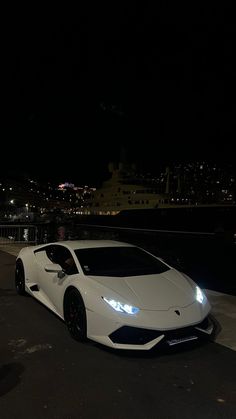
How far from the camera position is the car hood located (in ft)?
16.1

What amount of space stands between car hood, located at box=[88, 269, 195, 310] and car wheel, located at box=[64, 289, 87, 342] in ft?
1.27

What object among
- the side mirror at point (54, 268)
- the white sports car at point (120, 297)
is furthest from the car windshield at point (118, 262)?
the side mirror at point (54, 268)

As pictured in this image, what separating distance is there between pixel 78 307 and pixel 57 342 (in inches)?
22.0

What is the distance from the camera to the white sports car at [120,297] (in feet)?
15.2

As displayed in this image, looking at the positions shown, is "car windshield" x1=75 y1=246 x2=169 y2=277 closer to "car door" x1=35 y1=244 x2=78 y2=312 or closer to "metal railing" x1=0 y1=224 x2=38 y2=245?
"car door" x1=35 y1=244 x2=78 y2=312

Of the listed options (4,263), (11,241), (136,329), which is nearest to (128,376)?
(136,329)

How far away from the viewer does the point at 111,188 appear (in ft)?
262

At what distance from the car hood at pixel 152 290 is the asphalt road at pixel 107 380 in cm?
58

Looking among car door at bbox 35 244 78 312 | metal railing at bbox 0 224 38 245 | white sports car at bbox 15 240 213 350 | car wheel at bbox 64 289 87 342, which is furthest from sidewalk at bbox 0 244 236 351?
metal railing at bbox 0 224 38 245

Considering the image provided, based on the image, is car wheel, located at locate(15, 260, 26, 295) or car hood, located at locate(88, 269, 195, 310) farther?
car wheel, located at locate(15, 260, 26, 295)

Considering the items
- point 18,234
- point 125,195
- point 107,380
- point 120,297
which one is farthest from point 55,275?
point 125,195

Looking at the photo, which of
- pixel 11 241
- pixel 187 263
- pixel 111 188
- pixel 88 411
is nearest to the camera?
pixel 88 411

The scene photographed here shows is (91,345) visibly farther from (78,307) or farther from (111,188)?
(111,188)

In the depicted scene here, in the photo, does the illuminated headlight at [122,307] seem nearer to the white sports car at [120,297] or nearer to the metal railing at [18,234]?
the white sports car at [120,297]
